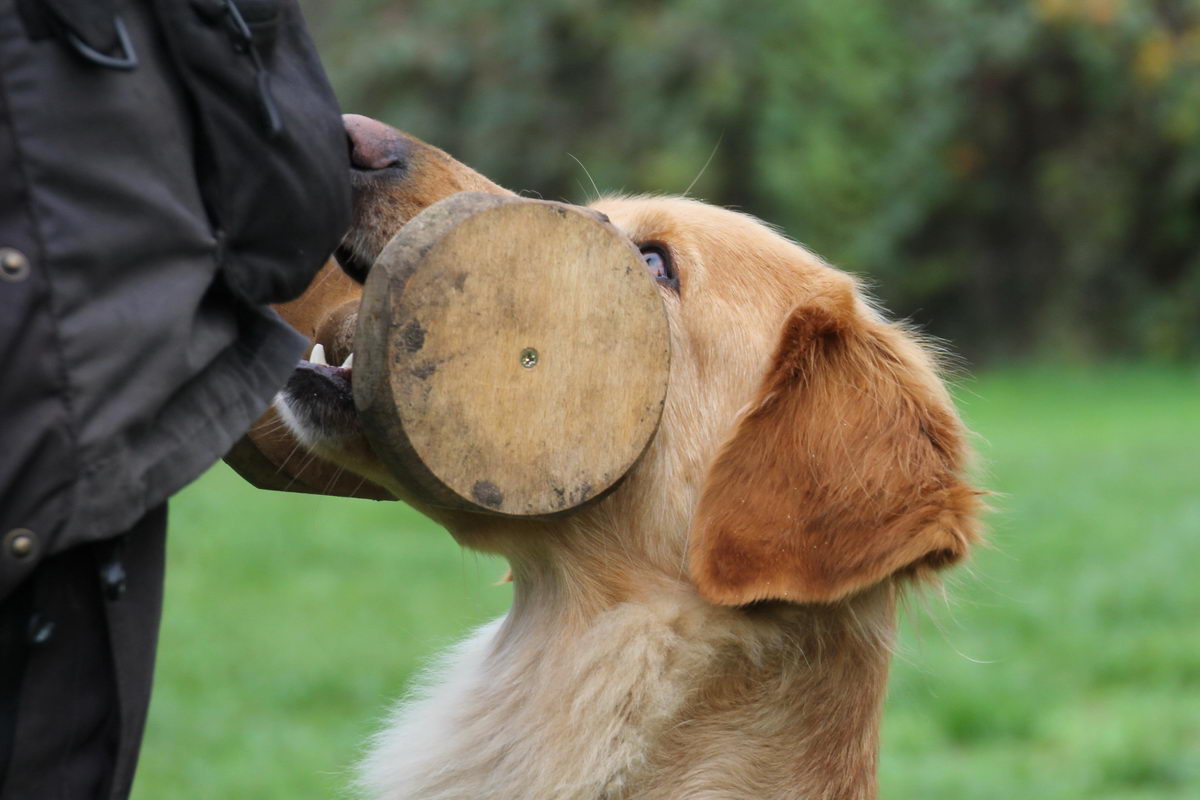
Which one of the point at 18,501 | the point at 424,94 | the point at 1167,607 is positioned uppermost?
the point at 18,501

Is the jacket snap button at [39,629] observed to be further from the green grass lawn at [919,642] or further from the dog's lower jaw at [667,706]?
the green grass lawn at [919,642]

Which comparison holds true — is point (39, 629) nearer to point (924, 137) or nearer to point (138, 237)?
point (138, 237)

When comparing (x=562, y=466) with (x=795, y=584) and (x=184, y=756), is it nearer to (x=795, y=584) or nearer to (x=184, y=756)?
(x=795, y=584)

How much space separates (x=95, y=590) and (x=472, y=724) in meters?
1.31

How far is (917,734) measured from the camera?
582 centimetres

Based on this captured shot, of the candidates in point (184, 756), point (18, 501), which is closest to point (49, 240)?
point (18, 501)

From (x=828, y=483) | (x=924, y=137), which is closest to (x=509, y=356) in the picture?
(x=828, y=483)

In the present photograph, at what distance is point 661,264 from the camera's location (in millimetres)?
3059

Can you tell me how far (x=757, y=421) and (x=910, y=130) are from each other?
18528 millimetres

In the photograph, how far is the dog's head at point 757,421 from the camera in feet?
8.63

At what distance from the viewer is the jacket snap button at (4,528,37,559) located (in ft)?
5.24

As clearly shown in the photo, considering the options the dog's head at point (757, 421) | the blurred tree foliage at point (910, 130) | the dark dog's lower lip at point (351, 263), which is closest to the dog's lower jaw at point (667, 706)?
the dog's head at point (757, 421)

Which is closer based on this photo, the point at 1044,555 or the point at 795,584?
the point at 795,584

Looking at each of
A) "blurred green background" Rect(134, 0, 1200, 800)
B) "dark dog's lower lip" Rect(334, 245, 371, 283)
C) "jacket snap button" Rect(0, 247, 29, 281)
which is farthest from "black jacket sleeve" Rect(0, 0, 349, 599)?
"blurred green background" Rect(134, 0, 1200, 800)
